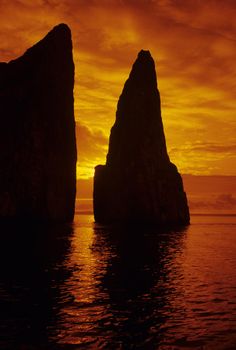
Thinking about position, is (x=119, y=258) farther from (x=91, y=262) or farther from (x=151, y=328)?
(x=151, y=328)

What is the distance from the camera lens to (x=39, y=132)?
108625 mm

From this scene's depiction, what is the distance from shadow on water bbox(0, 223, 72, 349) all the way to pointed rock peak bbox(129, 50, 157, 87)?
89.5 metres

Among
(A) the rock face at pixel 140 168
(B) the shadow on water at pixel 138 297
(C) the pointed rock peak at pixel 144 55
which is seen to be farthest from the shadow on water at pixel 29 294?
(C) the pointed rock peak at pixel 144 55

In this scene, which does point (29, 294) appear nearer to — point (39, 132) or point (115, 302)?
point (115, 302)

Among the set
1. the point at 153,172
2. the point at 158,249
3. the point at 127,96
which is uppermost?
the point at 127,96

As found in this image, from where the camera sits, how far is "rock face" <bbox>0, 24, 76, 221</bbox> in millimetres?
103438

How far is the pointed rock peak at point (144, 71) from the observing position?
129125mm

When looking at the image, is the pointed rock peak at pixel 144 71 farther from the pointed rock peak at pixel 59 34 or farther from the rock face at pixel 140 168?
the pointed rock peak at pixel 59 34

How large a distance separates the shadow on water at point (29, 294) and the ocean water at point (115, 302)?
0.04m

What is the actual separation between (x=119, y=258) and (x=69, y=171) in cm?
7359

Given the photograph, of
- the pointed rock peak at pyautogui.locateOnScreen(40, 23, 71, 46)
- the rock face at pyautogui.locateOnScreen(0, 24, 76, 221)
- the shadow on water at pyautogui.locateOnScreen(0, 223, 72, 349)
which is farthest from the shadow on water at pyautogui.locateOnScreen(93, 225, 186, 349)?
the pointed rock peak at pyautogui.locateOnScreen(40, 23, 71, 46)

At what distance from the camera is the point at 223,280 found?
105 ft

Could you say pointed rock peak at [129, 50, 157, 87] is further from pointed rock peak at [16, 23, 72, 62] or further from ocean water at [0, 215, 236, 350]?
ocean water at [0, 215, 236, 350]

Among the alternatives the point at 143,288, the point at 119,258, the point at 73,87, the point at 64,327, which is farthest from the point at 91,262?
the point at 73,87
